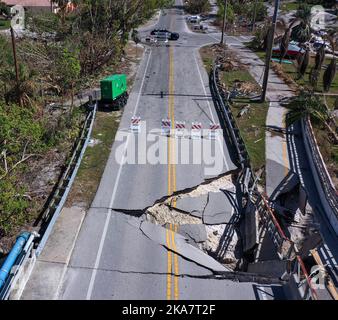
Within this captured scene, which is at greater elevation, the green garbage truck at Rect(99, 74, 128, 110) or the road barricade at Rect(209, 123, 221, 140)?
the green garbage truck at Rect(99, 74, 128, 110)

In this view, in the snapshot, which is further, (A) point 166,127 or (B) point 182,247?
(A) point 166,127

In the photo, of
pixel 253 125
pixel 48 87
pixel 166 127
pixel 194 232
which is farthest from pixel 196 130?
pixel 48 87

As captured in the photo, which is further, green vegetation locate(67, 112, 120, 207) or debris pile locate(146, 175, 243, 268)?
green vegetation locate(67, 112, 120, 207)

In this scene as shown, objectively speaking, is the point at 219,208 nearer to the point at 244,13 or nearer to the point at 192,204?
the point at 192,204

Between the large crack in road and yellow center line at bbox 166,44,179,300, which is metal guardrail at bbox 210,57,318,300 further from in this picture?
yellow center line at bbox 166,44,179,300

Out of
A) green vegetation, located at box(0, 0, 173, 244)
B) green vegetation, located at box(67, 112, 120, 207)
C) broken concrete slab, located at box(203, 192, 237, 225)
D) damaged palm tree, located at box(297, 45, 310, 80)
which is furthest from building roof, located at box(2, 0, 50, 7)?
broken concrete slab, located at box(203, 192, 237, 225)
